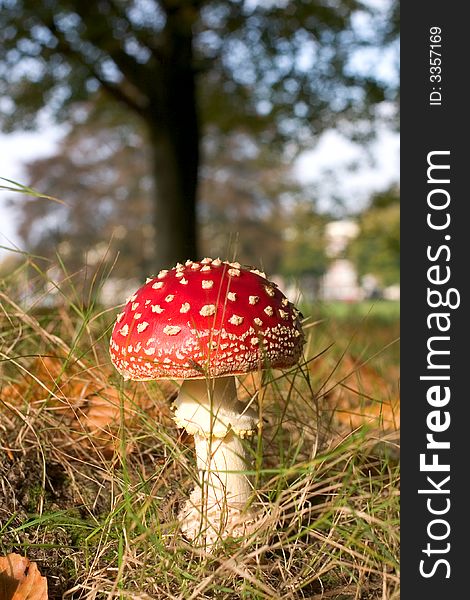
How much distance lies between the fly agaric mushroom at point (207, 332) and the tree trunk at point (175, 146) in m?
5.45

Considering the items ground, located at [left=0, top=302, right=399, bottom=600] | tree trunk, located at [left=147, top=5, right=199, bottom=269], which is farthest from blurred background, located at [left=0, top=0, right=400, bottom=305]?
ground, located at [left=0, top=302, right=399, bottom=600]

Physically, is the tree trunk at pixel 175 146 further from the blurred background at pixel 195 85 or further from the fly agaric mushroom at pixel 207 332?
the fly agaric mushroom at pixel 207 332

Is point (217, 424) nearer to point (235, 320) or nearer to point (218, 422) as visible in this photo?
point (218, 422)

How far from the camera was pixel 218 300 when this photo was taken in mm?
1222

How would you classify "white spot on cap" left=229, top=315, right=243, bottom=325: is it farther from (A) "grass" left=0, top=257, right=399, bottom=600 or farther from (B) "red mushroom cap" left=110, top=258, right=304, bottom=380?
(A) "grass" left=0, top=257, right=399, bottom=600

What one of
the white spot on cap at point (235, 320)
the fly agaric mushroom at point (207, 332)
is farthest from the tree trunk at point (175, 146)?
the white spot on cap at point (235, 320)

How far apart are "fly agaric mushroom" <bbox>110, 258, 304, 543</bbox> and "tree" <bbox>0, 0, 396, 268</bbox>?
16.0ft

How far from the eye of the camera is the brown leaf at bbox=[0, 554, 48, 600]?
3.51 ft

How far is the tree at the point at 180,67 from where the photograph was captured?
6.38 metres

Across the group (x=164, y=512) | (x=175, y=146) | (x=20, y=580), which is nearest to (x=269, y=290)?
(x=164, y=512)

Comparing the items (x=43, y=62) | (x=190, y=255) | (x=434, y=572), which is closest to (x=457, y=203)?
(x=434, y=572)

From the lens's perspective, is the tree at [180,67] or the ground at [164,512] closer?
the ground at [164,512]

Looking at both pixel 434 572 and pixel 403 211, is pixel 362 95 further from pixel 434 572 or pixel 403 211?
pixel 434 572

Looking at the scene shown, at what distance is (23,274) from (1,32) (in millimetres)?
5205
